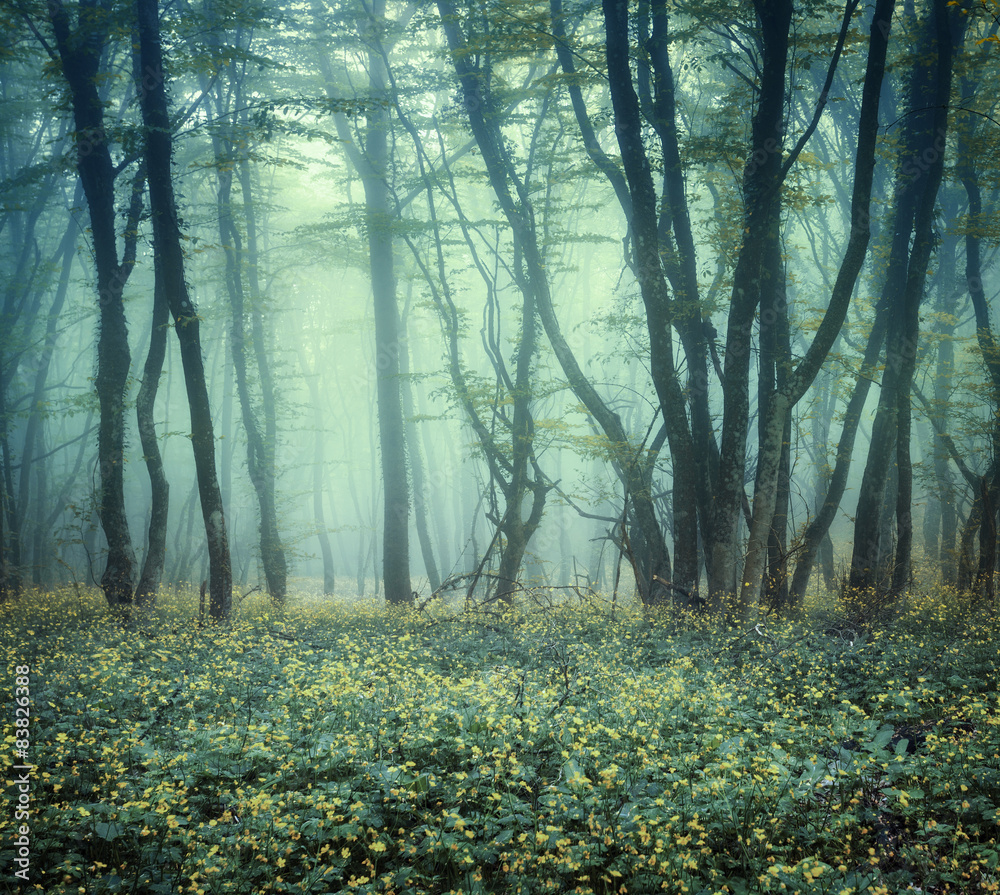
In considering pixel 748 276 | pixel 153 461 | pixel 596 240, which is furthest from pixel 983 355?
pixel 153 461

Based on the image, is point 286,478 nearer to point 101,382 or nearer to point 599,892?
point 101,382

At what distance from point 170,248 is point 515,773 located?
9.18 metres

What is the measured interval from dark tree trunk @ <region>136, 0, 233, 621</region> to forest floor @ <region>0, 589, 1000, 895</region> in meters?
3.10

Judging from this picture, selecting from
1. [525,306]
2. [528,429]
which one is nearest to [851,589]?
[528,429]

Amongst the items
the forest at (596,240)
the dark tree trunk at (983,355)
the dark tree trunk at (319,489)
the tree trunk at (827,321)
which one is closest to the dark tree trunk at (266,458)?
the forest at (596,240)

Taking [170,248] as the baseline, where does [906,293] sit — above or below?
below

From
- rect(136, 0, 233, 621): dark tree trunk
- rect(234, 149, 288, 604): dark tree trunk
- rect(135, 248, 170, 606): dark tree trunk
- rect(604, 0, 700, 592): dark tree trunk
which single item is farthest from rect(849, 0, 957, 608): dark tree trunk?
rect(234, 149, 288, 604): dark tree trunk

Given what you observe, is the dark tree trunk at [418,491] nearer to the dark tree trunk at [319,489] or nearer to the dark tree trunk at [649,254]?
the dark tree trunk at [319,489]

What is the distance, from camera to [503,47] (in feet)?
36.2

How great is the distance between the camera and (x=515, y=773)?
3.63 m

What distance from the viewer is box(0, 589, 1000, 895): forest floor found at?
2.94 m

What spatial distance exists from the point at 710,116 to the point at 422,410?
71.7 feet

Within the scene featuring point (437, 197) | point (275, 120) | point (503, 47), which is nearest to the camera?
point (275, 120)

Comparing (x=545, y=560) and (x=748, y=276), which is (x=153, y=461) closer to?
(x=545, y=560)
